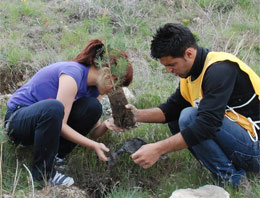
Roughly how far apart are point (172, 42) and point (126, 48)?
1.56 meters

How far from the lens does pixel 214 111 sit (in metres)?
2.49

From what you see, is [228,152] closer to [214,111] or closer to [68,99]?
[214,111]

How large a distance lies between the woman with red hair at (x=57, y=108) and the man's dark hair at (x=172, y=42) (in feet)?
1.32

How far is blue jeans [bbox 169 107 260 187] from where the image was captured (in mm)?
2699

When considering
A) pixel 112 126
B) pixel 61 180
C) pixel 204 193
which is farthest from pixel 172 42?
pixel 61 180

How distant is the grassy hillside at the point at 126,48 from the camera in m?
3.07

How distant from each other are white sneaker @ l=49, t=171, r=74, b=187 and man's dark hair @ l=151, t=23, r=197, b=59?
125 centimetres

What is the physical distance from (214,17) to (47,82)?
4.27 meters

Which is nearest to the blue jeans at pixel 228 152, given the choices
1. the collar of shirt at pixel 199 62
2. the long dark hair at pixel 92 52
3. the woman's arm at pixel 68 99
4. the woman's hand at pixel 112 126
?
the collar of shirt at pixel 199 62

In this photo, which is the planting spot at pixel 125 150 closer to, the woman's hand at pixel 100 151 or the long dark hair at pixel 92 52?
the woman's hand at pixel 100 151

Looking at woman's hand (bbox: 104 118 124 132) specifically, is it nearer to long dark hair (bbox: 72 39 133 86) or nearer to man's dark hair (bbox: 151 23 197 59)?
long dark hair (bbox: 72 39 133 86)

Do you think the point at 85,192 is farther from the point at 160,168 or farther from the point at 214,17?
the point at 214,17

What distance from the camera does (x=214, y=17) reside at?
6430mm

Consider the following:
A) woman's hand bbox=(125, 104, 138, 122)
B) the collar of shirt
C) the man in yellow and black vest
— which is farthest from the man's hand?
the collar of shirt
